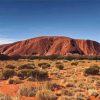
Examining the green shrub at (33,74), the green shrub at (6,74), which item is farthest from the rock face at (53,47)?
the green shrub at (33,74)

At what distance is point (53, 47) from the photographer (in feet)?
407

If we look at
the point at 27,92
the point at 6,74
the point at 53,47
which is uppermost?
the point at 53,47

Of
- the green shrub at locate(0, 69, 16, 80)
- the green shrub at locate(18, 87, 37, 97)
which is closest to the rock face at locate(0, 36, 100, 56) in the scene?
the green shrub at locate(0, 69, 16, 80)

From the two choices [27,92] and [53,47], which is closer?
[27,92]

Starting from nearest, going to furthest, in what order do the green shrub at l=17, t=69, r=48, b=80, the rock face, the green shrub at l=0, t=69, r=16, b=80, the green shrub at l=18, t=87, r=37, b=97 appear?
the green shrub at l=18, t=87, r=37, b=97 < the green shrub at l=17, t=69, r=48, b=80 < the green shrub at l=0, t=69, r=16, b=80 < the rock face

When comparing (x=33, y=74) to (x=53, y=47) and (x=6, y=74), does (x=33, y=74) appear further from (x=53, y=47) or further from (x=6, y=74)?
(x=53, y=47)

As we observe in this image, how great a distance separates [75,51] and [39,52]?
53.5 ft

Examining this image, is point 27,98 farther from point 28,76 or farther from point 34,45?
point 34,45

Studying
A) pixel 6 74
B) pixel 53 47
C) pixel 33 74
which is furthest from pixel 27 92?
pixel 53 47

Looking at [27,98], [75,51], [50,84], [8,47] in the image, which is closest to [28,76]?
[50,84]

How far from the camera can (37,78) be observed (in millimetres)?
20625

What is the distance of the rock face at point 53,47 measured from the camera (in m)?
121

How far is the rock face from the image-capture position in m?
121

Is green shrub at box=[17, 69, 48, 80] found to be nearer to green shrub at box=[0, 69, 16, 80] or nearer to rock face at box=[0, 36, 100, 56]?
green shrub at box=[0, 69, 16, 80]
